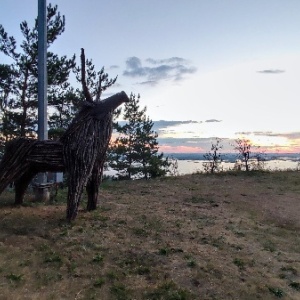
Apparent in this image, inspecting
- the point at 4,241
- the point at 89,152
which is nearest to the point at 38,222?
the point at 4,241

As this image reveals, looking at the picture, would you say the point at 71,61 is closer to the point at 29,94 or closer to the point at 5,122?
the point at 29,94

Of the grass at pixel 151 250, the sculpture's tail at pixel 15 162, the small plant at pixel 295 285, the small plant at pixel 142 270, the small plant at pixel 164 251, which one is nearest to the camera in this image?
the grass at pixel 151 250

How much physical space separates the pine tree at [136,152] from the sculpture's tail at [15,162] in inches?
601

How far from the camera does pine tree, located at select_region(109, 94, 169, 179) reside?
76.2 feet

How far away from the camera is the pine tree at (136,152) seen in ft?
76.2

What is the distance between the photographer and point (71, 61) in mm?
15898

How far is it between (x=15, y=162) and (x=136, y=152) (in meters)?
16.4

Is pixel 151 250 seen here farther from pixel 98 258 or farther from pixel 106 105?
pixel 106 105

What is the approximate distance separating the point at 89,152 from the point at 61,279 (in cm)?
296

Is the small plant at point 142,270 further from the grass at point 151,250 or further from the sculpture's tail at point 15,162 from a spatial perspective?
the sculpture's tail at point 15,162

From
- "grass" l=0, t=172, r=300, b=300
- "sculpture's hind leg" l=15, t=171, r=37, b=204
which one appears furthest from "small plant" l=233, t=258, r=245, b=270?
"sculpture's hind leg" l=15, t=171, r=37, b=204

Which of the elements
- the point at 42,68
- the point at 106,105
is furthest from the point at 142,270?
the point at 42,68

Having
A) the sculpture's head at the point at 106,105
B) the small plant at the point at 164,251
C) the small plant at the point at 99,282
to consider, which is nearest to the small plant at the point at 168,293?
the small plant at the point at 99,282

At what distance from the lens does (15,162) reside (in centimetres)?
743
